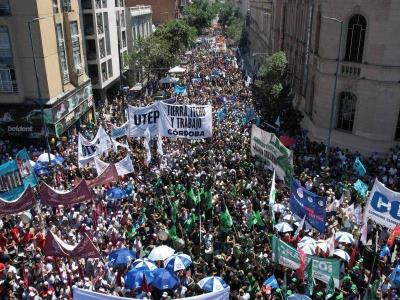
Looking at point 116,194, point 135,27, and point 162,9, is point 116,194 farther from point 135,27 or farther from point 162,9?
point 162,9

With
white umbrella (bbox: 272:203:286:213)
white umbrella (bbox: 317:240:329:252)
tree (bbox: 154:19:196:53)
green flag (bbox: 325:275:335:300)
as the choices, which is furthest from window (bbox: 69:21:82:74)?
green flag (bbox: 325:275:335:300)

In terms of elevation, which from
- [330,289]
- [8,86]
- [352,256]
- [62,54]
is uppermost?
[62,54]

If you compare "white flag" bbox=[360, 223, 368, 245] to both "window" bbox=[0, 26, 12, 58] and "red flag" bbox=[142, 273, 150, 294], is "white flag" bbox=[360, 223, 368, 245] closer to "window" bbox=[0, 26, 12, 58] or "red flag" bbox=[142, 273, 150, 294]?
"red flag" bbox=[142, 273, 150, 294]

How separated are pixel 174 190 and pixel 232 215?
9.96 feet

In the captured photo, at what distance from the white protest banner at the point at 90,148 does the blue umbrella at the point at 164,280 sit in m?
9.06

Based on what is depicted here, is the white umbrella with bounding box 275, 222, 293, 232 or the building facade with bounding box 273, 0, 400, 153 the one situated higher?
the building facade with bounding box 273, 0, 400, 153

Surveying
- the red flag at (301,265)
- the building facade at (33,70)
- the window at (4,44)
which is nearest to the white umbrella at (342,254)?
the red flag at (301,265)

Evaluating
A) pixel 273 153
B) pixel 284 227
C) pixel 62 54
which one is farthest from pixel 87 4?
pixel 284 227

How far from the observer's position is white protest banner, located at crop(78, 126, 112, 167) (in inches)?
795

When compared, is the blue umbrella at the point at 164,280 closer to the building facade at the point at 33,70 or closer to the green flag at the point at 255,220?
the green flag at the point at 255,220

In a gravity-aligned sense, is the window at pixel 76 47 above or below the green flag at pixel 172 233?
above

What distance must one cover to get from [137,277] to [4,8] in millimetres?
21003

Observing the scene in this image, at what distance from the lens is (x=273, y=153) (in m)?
18.7

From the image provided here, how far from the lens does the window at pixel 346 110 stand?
25.0 metres
